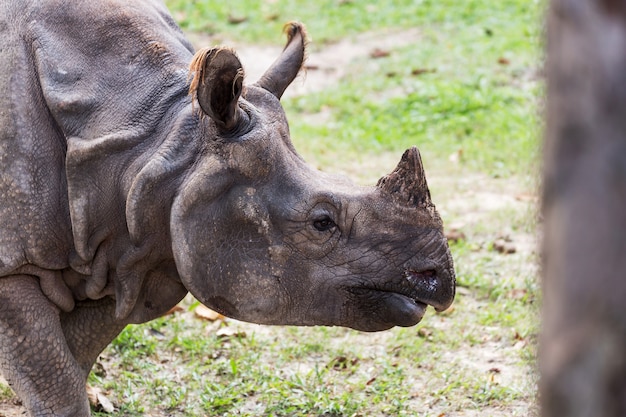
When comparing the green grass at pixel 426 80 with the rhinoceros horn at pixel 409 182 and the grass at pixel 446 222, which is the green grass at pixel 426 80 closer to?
the grass at pixel 446 222

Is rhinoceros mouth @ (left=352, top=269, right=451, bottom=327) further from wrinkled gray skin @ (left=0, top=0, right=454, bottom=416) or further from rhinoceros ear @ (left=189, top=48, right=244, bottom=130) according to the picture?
rhinoceros ear @ (left=189, top=48, right=244, bottom=130)

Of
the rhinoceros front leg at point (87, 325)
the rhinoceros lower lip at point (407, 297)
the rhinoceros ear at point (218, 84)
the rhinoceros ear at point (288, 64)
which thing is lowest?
the rhinoceros front leg at point (87, 325)

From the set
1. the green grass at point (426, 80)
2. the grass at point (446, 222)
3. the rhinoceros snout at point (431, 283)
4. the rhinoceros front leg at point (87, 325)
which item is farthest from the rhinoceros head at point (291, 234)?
the green grass at point (426, 80)

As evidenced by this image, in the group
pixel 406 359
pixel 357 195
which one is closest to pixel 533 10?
pixel 406 359

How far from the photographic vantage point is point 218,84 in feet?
13.8

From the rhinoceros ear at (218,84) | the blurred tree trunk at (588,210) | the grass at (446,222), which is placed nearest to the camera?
the blurred tree trunk at (588,210)

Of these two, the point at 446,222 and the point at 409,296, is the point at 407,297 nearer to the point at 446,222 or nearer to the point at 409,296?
the point at 409,296

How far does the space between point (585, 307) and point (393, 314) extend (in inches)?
97.2

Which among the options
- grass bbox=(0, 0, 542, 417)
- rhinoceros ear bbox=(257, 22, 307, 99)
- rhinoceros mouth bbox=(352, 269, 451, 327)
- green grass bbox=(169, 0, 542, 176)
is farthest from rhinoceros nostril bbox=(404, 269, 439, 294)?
green grass bbox=(169, 0, 542, 176)

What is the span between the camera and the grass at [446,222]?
5559 mm

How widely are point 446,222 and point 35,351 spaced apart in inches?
159

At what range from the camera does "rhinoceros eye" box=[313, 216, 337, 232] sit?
4281 millimetres

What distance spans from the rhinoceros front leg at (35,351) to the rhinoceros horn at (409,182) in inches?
59.7

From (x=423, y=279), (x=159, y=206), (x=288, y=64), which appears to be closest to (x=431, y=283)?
(x=423, y=279)
